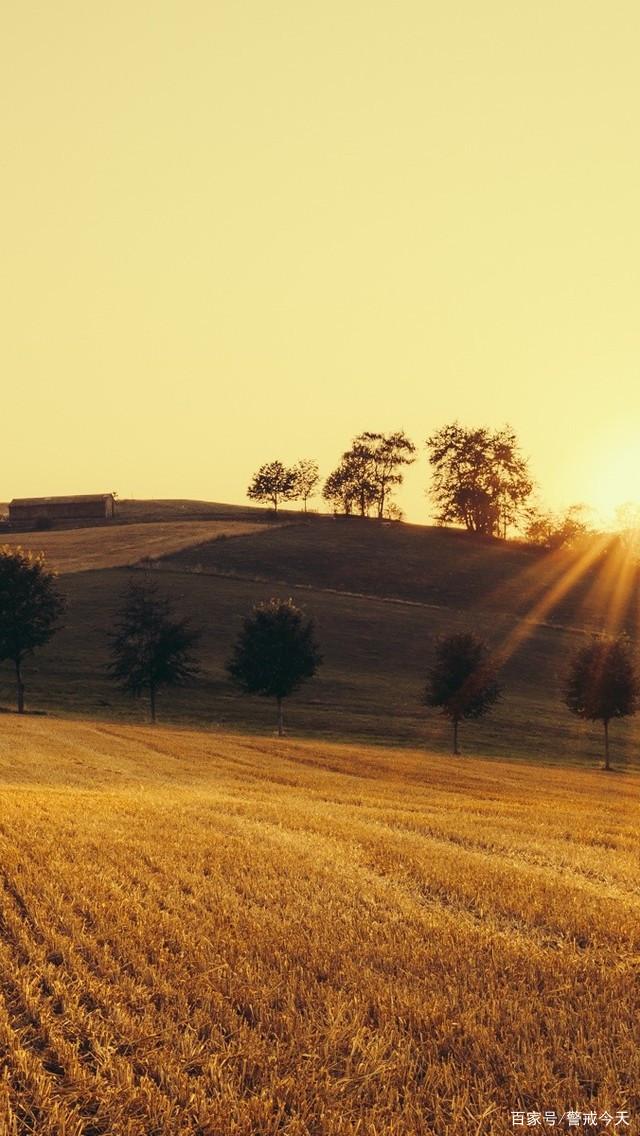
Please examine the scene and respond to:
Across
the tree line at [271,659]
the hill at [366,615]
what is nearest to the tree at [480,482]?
the hill at [366,615]

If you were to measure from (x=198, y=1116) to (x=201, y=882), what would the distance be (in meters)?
6.54

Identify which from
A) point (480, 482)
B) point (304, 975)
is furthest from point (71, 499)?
point (304, 975)

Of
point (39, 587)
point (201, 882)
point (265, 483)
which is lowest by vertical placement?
point (201, 882)

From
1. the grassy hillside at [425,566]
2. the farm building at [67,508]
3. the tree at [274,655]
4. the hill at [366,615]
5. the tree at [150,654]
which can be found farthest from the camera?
the farm building at [67,508]

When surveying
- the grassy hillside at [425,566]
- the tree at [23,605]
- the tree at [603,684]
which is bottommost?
the tree at [603,684]

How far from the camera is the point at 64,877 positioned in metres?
13.1

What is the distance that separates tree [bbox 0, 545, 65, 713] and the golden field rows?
5447 cm

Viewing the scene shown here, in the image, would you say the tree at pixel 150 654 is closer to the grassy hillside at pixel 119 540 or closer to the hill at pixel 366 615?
the hill at pixel 366 615

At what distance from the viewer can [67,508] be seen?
174250 millimetres

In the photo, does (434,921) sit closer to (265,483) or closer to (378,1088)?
(378,1088)

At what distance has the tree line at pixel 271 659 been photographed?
66750 mm

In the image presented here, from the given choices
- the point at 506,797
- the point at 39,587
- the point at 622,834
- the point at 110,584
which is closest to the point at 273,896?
the point at 622,834

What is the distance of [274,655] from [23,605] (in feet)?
60.0

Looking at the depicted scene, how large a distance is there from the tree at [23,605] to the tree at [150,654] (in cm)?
541
